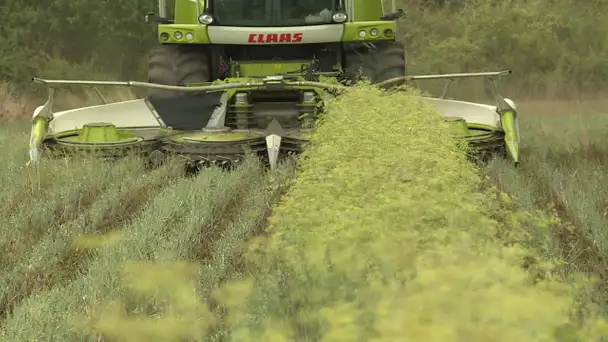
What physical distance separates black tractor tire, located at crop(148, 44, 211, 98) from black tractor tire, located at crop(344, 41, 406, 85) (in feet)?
5.07

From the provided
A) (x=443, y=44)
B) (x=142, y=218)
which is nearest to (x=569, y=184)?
(x=142, y=218)

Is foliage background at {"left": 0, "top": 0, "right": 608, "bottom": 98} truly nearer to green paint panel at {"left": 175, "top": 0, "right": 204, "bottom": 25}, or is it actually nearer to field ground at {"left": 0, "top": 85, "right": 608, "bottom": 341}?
green paint panel at {"left": 175, "top": 0, "right": 204, "bottom": 25}

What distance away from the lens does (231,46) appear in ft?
27.5

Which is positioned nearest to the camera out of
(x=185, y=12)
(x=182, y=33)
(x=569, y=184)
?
(x=569, y=184)

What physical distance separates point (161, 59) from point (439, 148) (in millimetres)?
4510

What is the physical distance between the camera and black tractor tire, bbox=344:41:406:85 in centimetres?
794

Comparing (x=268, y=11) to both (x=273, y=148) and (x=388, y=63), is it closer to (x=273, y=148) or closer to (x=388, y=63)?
(x=388, y=63)

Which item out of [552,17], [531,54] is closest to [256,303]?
[531,54]

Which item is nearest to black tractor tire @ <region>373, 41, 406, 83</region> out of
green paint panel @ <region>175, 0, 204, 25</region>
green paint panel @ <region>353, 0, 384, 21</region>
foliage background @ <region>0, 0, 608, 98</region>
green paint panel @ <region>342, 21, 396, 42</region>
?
green paint panel @ <region>342, 21, 396, 42</region>

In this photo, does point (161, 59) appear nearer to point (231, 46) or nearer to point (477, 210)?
point (231, 46)

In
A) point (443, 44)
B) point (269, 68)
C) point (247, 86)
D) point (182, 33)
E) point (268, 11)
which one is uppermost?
point (443, 44)

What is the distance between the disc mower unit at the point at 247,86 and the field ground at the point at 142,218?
33cm

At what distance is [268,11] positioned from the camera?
802 cm

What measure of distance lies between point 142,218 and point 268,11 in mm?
4106
